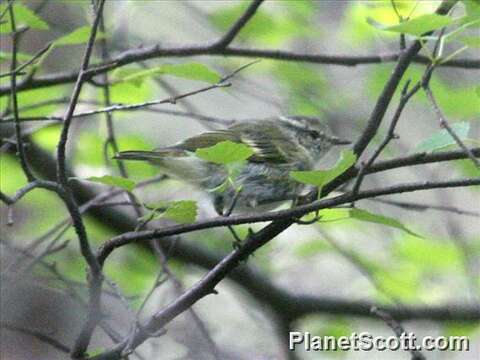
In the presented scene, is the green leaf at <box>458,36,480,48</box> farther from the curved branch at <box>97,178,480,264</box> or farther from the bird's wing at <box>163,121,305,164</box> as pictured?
the bird's wing at <box>163,121,305,164</box>

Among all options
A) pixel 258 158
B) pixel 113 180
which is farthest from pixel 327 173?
pixel 258 158

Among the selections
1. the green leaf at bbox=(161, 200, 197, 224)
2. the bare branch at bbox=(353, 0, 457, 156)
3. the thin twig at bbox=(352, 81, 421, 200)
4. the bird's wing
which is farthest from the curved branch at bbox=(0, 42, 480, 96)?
the thin twig at bbox=(352, 81, 421, 200)

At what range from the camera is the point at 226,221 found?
1996mm

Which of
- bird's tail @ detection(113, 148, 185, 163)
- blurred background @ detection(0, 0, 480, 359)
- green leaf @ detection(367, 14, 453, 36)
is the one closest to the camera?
green leaf @ detection(367, 14, 453, 36)

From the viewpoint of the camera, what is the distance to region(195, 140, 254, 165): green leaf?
193cm

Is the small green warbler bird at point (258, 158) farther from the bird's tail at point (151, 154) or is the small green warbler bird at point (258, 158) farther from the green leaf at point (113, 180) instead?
the green leaf at point (113, 180)

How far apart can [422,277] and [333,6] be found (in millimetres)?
2002

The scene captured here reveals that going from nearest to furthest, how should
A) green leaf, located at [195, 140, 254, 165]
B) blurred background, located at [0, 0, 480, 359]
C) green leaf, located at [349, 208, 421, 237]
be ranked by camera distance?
green leaf, located at [195, 140, 254, 165]
green leaf, located at [349, 208, 421, 237]
blurred background, located at [0, 0, 480, 359]

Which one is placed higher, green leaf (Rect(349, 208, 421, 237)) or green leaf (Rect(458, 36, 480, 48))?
green leaf (Rect(458, 36, 480, 48))

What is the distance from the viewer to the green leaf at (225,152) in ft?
6.34

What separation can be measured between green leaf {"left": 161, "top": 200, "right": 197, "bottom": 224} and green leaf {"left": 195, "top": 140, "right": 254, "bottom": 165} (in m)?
0.13

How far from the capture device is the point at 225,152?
1.96m

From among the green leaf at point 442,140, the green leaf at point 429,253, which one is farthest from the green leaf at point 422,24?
the green leaf at point 429,253

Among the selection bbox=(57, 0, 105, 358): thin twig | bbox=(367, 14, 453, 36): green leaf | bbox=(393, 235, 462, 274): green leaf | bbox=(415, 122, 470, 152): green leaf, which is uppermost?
bbox=(393, 235, 462, 274): green leaf
